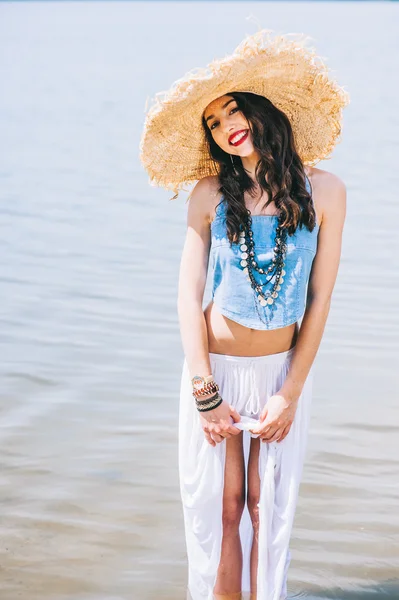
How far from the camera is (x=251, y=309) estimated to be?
3.37 metres

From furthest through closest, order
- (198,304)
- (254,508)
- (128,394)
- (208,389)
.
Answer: (128,394), (254,508), (198,304), (208,389)

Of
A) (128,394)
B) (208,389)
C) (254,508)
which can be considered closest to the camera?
(208,389)

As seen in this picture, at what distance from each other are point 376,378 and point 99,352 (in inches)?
65.6

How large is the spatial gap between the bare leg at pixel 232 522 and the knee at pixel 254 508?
0.02 meters

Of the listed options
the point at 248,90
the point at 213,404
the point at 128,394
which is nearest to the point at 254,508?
the point at 213,404

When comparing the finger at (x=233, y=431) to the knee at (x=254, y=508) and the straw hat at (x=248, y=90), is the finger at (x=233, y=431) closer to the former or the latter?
the knee at (x=254, y=508)

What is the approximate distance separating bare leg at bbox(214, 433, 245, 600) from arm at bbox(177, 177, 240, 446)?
0.11 meters

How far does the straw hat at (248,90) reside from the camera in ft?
11.1

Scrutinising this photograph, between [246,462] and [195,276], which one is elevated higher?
[195,276]

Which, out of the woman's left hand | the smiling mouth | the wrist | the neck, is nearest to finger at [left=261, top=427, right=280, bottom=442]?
the woman's left hand

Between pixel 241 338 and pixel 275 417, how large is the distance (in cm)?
27

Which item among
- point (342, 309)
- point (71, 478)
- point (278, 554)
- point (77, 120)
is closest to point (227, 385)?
point (278, 554)

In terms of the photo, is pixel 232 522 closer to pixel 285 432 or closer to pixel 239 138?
pixel 285 432

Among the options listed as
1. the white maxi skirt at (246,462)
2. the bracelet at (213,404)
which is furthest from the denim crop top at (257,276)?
the bracelet at (213,404)
